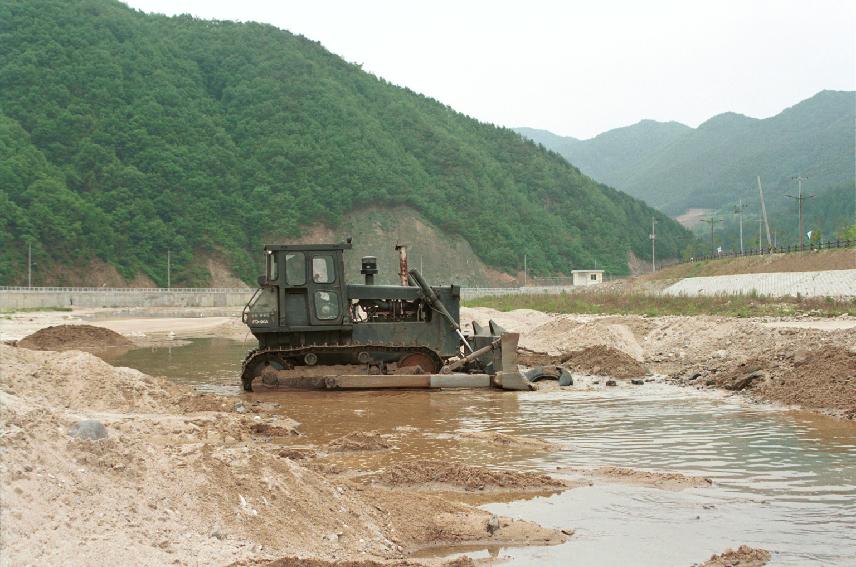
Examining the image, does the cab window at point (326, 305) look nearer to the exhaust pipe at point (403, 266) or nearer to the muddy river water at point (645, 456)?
the muddy river water at point (645, 456)

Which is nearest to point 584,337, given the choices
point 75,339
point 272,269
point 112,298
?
point 272,269

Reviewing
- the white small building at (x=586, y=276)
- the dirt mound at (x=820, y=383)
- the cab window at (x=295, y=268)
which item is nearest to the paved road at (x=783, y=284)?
the dirt mound at (x=820, y=383)

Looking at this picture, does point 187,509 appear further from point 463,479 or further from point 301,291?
point 301,291

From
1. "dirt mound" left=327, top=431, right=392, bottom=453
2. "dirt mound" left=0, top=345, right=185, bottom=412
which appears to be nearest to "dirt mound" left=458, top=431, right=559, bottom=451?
"dirt mound" left=327, top=431, right=392, bottom=453

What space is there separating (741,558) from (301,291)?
496 inches

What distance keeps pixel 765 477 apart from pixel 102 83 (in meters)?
120

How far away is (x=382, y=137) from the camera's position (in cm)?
13875

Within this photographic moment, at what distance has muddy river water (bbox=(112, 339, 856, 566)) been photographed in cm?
726

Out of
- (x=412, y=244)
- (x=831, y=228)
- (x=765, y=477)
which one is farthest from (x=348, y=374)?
(x=831, y=228)

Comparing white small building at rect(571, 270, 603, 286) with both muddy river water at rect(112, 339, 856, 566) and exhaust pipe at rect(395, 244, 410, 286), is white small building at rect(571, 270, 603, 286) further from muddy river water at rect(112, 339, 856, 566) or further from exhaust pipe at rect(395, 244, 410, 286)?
muddy river water at rect(112, 339, 856, 566)

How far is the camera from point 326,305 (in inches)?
714

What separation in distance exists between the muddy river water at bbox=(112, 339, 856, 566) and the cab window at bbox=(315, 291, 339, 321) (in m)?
1.59

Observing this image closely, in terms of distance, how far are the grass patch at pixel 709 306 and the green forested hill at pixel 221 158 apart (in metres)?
64.0

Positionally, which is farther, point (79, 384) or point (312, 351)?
point (312, 351)
